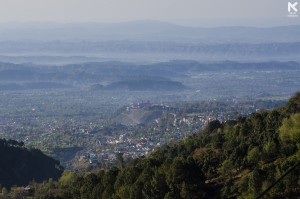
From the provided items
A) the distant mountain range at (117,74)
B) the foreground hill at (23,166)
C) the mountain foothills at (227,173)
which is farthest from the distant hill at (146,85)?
the mountain foothills at (227,173)

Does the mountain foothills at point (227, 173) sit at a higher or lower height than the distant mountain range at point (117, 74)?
higher

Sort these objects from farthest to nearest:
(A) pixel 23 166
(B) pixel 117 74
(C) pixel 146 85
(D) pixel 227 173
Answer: (B) pixel 117 74
(C) pixel 146 85
(A) pixel 23 166
(D) pixel 227 173

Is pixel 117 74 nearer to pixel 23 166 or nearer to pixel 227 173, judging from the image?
pixel 23 166

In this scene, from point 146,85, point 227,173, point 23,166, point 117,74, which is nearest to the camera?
point 227,173

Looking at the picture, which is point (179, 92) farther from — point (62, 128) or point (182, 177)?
point (182, 177)

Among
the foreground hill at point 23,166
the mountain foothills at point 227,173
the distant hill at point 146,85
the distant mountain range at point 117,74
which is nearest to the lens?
the mountain foothills at point 227,173

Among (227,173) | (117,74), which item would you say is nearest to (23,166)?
(227,173)

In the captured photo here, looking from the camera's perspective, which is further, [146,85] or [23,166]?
[146,85]

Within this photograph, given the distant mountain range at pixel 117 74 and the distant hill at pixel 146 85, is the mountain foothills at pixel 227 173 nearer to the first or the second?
the distant hill at pixel 146 85

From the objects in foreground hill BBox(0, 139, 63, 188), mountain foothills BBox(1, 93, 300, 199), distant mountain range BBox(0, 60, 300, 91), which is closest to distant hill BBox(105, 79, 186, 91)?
distant mountain range BBox(0, 60, 300, 91)
